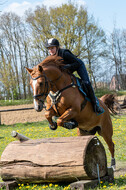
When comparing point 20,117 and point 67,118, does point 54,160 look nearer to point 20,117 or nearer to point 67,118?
point 67,118

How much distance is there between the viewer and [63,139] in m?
4.85

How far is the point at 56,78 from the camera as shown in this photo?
532 centimetres

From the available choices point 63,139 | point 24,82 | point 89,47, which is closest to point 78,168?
point 63,139

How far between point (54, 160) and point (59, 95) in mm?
1281

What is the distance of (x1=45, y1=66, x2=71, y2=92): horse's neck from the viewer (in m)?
5.21

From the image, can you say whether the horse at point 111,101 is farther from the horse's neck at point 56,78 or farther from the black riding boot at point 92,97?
the horse's neck at point 56,78

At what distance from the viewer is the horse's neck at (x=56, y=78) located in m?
5.21

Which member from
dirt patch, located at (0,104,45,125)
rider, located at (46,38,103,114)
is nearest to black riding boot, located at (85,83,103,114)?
rider, located at (46,38,103,114)

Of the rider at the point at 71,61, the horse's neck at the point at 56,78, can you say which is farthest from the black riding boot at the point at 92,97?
the horse's neck at the point at 56,78

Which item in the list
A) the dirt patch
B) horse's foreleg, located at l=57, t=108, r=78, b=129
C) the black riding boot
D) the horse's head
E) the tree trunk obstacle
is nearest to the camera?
the tree trunk obstacle

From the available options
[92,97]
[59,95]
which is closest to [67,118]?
[59,95]

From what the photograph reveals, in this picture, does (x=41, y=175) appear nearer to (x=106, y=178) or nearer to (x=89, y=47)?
(x=106, y=178)

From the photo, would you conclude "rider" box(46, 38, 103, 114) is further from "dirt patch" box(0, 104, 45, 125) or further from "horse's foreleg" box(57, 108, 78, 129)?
"dirt patch" box(0, 104, 45, 125)

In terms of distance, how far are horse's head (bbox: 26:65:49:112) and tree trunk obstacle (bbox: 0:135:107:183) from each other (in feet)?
2.35
